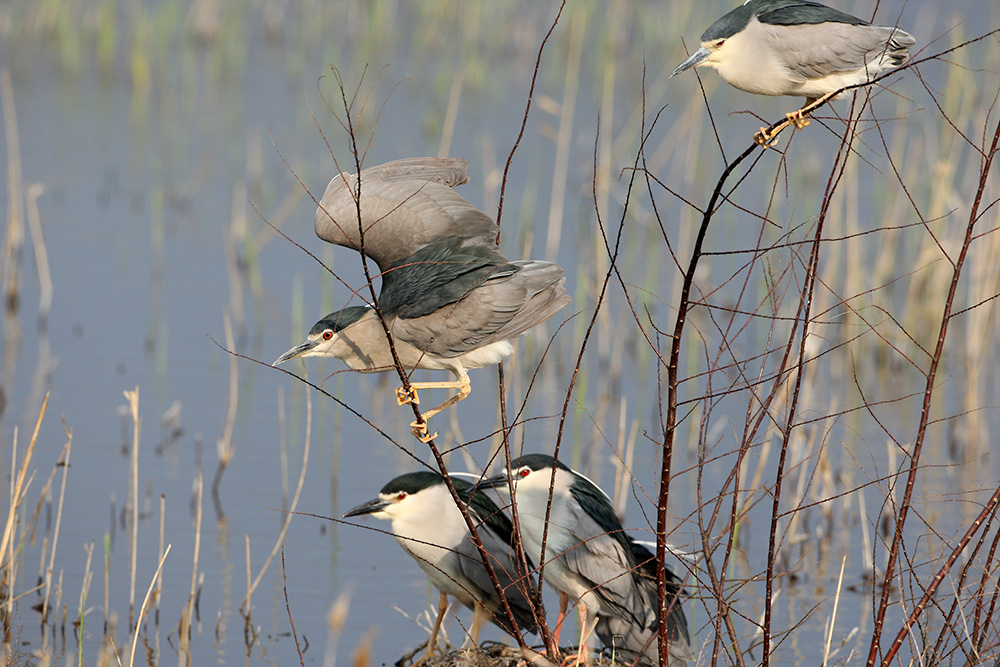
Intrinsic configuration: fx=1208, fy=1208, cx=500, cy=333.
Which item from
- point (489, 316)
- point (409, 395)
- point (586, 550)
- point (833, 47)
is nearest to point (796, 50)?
point (833, 47)

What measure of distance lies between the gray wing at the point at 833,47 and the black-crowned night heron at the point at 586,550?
5.79 feet

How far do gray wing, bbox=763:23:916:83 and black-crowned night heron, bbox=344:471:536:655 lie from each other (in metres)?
2.03

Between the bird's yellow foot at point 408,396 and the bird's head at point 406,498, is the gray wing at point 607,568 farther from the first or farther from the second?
the bird's yellow foot at point 408,396

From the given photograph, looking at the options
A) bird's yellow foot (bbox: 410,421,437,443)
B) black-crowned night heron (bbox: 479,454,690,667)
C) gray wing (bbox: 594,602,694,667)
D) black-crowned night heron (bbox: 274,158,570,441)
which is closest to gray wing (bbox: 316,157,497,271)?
black-crowned night heron (bbox: 274,158,570,441)

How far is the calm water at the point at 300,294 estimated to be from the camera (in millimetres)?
5273

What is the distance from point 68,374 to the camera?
727cm

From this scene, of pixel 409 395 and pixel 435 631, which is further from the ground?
pixel 409 395

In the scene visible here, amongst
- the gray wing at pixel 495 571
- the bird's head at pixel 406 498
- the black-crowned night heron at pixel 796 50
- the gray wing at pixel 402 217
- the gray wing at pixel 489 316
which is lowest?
the gray wing at pixel 495 571

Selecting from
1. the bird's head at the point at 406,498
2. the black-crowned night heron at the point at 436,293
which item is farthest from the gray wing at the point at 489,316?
the bird's head at the point at 406,498

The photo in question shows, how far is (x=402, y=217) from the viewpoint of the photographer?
3734mm

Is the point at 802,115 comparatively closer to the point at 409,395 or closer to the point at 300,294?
the point at 409,395

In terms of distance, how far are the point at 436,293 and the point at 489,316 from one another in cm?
A: 17

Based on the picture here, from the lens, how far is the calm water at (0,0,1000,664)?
5.27 metres

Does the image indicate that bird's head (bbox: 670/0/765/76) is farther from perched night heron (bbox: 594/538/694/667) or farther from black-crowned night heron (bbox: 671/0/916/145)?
perched night heron (bbox: 594/538/694/667)
